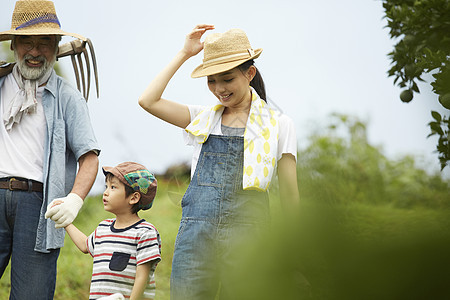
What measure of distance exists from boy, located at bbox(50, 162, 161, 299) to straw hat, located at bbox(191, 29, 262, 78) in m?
0.61

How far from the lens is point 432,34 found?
262 centimetres

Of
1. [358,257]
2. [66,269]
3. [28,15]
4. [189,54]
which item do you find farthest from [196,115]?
[66,269]

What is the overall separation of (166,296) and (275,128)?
9.42 ft

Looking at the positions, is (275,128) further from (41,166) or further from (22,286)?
(22,286)

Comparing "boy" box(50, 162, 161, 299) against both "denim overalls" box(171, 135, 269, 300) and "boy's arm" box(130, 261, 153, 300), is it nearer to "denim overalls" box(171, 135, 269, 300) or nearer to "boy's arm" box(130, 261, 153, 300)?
"boy's arm" box(130, 261, 153, 300)

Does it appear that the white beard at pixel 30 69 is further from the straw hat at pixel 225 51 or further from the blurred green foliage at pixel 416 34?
the blurred green foliage at pixel 416 34

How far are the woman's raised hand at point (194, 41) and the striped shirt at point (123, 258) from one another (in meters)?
0.81

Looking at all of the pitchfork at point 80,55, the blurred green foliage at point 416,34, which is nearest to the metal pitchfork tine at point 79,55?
the pitchfork at point 80,55

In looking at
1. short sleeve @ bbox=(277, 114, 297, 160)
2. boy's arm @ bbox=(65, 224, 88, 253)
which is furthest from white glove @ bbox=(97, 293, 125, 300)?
short sleeve @ bbox=(277, 114, 297, 160)

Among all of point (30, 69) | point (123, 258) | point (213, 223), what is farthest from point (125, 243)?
point (30, 69)

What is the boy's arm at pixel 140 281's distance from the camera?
236 cm

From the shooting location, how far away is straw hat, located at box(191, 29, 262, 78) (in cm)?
232

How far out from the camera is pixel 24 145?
2.55 m

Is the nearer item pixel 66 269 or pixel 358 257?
pixel 358 257
